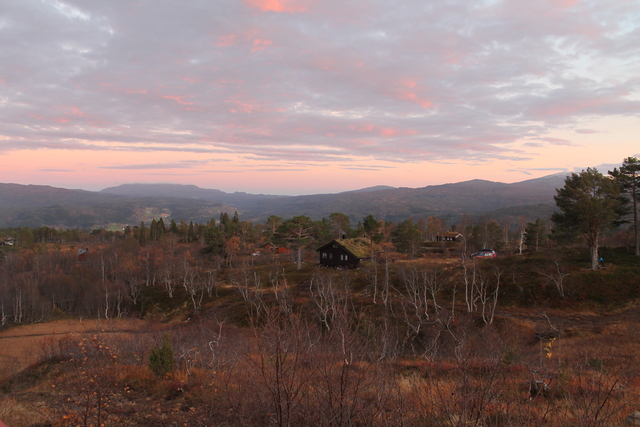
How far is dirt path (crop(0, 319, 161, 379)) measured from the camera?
100 ft

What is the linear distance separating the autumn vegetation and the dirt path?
0.74 m

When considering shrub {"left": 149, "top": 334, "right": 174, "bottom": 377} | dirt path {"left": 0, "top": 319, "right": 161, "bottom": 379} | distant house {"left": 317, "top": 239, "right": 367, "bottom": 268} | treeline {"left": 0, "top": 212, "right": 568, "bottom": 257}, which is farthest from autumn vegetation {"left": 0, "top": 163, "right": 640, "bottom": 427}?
distant house {"left": 317, "top": 239, "right": 367, "bottom": 268}

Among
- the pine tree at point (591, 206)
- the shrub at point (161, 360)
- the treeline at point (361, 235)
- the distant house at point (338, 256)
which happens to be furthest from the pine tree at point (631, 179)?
the shrub at point (161, 360)

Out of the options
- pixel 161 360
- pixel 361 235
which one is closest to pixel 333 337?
pixel 161 360

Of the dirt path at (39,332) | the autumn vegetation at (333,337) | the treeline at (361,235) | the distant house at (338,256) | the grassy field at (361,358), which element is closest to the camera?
the grassy field at (361,358)

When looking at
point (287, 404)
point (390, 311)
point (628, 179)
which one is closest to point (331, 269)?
point (390, 311)

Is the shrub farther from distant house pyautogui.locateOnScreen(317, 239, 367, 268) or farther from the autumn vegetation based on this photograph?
distant house pyautogui.locateOnScreen(317, 239, 367, 268)

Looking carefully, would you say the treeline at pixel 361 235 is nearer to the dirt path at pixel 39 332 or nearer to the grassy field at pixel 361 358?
the grassy field at pixel 361 358

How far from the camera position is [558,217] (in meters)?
37.2

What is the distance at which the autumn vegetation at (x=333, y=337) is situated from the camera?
7477mm

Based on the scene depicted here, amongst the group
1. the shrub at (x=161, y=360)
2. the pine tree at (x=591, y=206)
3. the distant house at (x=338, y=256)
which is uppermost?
the pine tree at (x=591, y=206)

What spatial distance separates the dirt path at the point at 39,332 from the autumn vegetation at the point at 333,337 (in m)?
0.74

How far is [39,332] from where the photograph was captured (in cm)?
4325

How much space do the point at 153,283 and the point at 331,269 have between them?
36.8m
